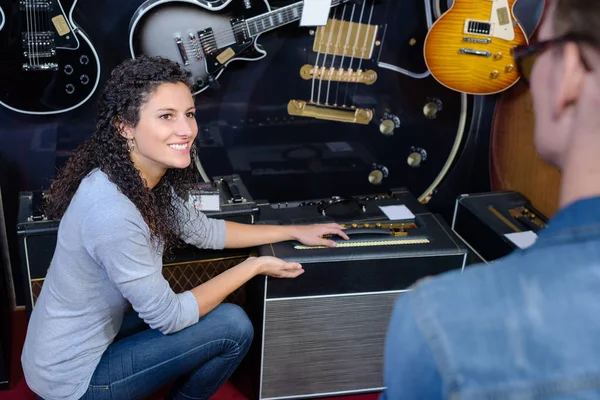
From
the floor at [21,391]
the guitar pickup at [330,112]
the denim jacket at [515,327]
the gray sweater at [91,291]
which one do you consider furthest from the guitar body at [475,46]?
the denim jacket at [515,327]

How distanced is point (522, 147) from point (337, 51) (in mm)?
956

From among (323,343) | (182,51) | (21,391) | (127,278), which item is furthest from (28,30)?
(323,343)

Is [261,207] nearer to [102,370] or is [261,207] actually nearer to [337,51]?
[337,51]

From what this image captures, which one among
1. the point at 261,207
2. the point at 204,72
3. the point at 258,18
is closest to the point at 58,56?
the point at 204,72

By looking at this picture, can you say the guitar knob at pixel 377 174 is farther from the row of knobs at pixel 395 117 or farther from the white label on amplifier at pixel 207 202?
the white label on amplifier at pixel 207 202

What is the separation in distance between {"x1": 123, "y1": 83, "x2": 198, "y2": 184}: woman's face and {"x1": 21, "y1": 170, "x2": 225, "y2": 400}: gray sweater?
15 centimetres

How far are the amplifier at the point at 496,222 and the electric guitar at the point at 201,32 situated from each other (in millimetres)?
1016

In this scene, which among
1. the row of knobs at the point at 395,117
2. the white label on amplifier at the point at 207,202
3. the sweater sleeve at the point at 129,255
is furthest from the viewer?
the row of knobs at the point at 395,117

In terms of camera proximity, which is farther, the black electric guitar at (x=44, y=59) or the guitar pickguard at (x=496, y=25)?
the guitar pickguard at (x=496, y=25)

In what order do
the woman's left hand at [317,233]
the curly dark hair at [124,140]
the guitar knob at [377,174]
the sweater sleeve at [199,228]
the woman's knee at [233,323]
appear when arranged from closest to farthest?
the curly dark hair at [124,140]
the woman's knee at [233,323]
the sweater sleeve at [199,228]
the woman's left hand at [317,233]
the guitar knob at [377,174]

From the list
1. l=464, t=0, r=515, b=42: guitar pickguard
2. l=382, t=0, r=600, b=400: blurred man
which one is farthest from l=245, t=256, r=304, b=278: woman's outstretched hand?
l=382, t=0, r=600, b=400: blurred man

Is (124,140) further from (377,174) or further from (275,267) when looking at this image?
(377,174)

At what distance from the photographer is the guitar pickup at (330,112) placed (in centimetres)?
299

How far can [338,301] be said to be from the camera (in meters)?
2.37
